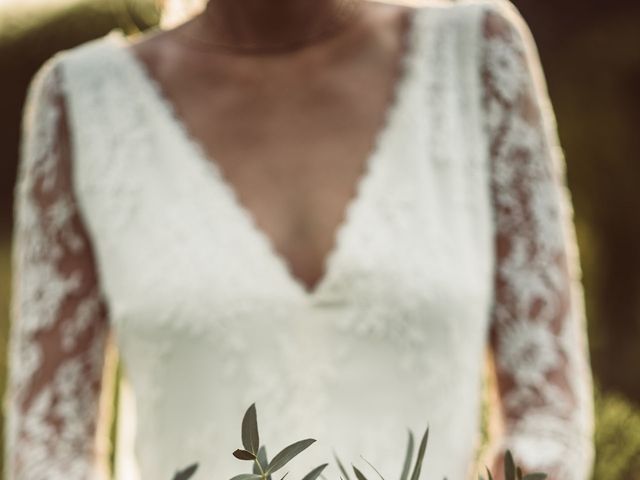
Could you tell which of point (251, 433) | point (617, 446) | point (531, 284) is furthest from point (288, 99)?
point (251, 433)

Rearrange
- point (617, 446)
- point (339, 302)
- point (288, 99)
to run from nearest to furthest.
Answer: point (339, 302) → point (288, 99) → point (617, 446)

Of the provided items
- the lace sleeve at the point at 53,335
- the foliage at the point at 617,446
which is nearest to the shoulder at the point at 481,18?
the lace sleeve at the point at 53,335

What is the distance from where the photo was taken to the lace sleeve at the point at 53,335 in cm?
172

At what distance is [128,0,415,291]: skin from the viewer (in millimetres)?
1736

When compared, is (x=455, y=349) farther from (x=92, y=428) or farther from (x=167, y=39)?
(x=167, y=39)

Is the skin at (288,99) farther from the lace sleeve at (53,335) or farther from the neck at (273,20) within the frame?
the lace sleeve at (53,335)

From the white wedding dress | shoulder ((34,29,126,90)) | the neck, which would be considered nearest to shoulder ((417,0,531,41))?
Answer: the white wedding dress

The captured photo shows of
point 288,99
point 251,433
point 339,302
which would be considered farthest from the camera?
point 288,99

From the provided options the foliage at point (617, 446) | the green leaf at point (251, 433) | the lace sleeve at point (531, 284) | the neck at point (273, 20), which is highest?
the green leaf at point (251, 433)

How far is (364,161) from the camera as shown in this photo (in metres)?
1.78

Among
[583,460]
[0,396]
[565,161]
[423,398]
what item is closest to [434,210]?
[423,398]

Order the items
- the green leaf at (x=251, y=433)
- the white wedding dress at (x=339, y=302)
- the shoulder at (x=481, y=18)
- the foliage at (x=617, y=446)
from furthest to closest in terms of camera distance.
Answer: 1. the foliage at (x=617, y=446)
2. the shoulder at (x=481, y=18)
3. the white wedding dress at (x=339, y=302)
4. the green leaf at (x=251, y=433)

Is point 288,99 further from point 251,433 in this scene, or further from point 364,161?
point 251,433

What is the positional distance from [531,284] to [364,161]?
285 mm
